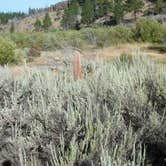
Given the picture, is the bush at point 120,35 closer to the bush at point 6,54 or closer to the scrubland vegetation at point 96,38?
the scrubland vegetation at point 96,38

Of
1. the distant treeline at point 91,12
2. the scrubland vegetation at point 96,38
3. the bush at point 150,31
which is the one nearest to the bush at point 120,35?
the scrubland vegetation at point 96,38

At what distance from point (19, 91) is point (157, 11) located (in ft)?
269

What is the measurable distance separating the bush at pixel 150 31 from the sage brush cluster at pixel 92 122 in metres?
29.4

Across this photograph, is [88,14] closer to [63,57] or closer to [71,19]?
[71,19]

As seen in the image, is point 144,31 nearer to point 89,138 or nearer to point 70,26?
point 89,138

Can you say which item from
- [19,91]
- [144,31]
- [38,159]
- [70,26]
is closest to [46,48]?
[144,31]

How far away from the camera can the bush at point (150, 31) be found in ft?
119

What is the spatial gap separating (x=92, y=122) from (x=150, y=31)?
33.3 metres

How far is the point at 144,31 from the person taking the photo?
37.8 m

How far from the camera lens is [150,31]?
37.7m

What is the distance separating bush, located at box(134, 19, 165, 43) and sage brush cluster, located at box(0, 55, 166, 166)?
96.3 ft

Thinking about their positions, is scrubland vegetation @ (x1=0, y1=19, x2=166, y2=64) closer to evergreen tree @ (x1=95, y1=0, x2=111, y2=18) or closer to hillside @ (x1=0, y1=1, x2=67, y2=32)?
evergreen tree @ (x1=95, y1=0, x2=111, y2=18)

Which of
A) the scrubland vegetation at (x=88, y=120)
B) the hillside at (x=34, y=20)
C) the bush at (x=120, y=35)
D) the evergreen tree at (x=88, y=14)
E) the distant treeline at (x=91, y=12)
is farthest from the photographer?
the hillside at (x=34, y=20)

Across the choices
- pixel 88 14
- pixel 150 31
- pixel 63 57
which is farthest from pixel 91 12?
pixel 63 57
